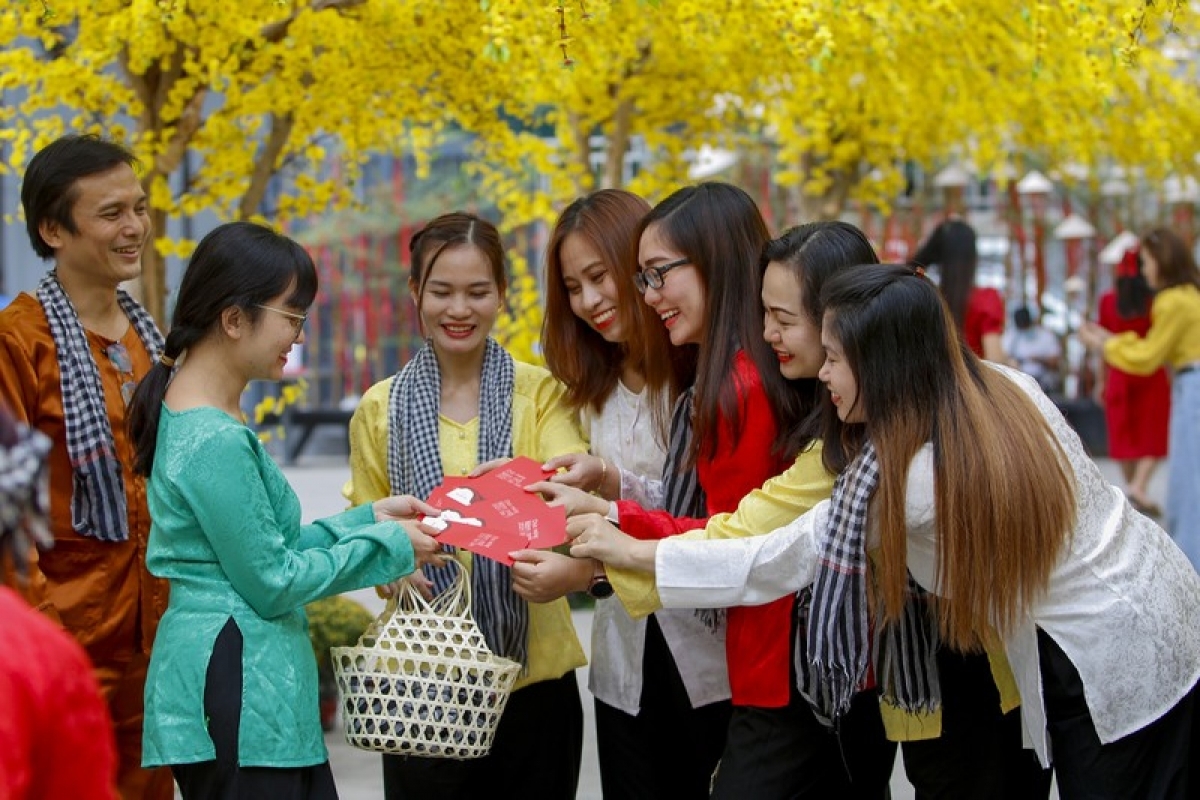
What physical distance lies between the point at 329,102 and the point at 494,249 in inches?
96.9

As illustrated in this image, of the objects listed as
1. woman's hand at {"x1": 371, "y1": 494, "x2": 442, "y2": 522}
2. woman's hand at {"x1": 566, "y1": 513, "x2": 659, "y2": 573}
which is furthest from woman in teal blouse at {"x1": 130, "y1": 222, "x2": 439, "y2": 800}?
woman's hand at {"x1": 566, "y1": 513, "x2": 659, "y2": 573}

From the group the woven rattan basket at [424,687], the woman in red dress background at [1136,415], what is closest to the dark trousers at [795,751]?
the woven rattan basket at [424,687]

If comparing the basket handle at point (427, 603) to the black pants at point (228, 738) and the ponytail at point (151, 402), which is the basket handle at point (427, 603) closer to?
the black pants at point (228, 738)

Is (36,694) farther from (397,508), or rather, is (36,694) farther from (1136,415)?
(1136,415)

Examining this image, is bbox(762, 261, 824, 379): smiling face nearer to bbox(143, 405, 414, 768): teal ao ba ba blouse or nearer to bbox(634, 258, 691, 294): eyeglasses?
bbox(634, 258, 691, 294): eyeglasses

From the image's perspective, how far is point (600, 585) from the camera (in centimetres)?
355

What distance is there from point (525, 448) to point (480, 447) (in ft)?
0.43

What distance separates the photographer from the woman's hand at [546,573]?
335 cm

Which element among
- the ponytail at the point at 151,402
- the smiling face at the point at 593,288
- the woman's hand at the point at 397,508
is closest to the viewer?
the ponytail at the point at 151,402

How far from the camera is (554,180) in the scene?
324 inches

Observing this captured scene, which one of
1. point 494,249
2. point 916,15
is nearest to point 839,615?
point 494,249

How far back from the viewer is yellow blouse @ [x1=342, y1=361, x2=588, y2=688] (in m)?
3.68

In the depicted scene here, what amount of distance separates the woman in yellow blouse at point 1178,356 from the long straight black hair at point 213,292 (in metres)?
6.46

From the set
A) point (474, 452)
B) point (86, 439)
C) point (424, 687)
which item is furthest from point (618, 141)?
point (424, 687)
